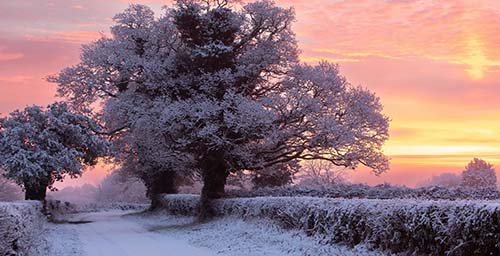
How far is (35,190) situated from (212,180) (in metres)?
12.8

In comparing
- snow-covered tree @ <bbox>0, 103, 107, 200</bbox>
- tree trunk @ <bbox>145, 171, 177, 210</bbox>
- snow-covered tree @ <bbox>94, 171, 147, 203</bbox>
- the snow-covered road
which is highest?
snow-covered tree @ <bbox>0, 103, 107, 200</bbox>

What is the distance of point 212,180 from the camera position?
92.2 feet

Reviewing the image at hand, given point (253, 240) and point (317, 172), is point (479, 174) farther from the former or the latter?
point (253, 240)

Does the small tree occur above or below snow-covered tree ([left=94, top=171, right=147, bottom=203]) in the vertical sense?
above

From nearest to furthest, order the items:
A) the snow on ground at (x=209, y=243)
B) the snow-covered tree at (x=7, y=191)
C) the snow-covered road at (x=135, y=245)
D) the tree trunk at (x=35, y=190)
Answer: the snow on ground at (x=209, y=243) → the snow-covered road at (x=135, y=245) → the tree trunk at (x=35, y=190) → the snow-covered tree at (x=7, y=191)

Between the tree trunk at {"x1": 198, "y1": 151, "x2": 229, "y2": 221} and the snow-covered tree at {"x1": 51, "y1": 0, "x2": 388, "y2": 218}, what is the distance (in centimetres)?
6

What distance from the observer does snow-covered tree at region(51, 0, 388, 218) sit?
26234 millimetres

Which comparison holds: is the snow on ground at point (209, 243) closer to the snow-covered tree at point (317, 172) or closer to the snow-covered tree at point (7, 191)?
the snow-covered tree at point (317, 172)

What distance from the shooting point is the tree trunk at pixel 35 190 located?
32.6 metres

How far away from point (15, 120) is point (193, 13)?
46.2 ft

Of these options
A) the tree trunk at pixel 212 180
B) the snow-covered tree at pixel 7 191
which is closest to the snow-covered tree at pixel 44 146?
the tree trunk at pixel 212 180

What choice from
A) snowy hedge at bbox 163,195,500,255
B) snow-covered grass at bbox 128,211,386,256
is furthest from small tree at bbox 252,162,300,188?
snowy hedge at bbox 163,195,500,255

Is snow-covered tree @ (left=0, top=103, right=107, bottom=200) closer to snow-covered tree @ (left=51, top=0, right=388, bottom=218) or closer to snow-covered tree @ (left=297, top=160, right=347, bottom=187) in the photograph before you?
snow-covered tree @ (left=51, top=0, right=388, bottom=218)

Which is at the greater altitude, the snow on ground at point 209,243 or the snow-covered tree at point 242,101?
the snow-covered tree at point 242,101
